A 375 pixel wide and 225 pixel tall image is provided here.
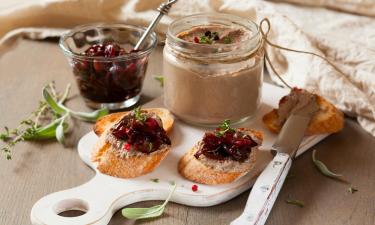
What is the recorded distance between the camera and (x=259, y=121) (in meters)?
2.66

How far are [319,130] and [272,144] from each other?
0.74 feet

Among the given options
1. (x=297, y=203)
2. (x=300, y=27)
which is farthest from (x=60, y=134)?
(x=300, y=27)

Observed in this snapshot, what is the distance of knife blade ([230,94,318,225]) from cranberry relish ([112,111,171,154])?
42 centimetres

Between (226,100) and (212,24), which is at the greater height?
(212,24)

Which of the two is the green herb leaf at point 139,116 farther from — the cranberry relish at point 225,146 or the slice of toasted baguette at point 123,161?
the cranberry relish at point 225,146

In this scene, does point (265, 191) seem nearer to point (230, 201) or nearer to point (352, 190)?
point (230, 201)

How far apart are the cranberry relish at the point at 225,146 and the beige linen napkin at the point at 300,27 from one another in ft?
2.48

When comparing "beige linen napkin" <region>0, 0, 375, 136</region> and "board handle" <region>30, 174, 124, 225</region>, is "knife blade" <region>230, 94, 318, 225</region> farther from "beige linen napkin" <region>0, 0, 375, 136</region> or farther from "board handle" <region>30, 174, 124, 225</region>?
"board handle" <region>30, 174, 124, 225</region>

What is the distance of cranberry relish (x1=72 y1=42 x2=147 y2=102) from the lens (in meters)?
2.70

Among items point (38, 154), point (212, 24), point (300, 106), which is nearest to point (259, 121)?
point (300, 106)

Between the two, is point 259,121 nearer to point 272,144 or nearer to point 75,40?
point 272,144

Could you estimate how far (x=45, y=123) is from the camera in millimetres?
2701

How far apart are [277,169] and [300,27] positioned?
4.15ft

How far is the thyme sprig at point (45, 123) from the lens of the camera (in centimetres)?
254
